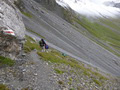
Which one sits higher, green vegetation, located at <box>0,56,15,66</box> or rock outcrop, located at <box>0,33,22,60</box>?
rock outcrop, located at <box>0,33,22,60</box>

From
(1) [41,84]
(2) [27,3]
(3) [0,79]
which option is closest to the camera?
(3) [0,79]

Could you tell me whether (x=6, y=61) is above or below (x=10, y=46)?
below

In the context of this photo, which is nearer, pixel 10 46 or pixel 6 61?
pixel 6 61

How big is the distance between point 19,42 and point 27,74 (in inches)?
201

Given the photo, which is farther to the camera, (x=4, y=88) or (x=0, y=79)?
(x=0, y=79)

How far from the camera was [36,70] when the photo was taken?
14.1 metres

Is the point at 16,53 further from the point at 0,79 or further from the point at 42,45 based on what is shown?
the point at 42,45

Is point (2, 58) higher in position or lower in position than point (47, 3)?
lower

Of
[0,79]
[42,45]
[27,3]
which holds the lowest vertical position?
[0,79]

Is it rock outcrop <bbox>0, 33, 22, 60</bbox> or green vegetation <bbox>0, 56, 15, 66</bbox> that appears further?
rock outcrop <bbox>0, 33, 22, 60</bbox>

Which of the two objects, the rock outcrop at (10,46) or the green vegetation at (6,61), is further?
the rock outcrop at (10,46)

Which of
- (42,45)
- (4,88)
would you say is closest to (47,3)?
(42,45)

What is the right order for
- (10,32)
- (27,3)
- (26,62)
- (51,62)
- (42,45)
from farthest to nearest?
1. (27,3)
2. (42,45)
3. (51,62)
4. (26,62)
5. (10,32)

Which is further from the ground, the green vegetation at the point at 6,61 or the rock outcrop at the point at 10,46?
the rock outcrop at the point at 10,46
